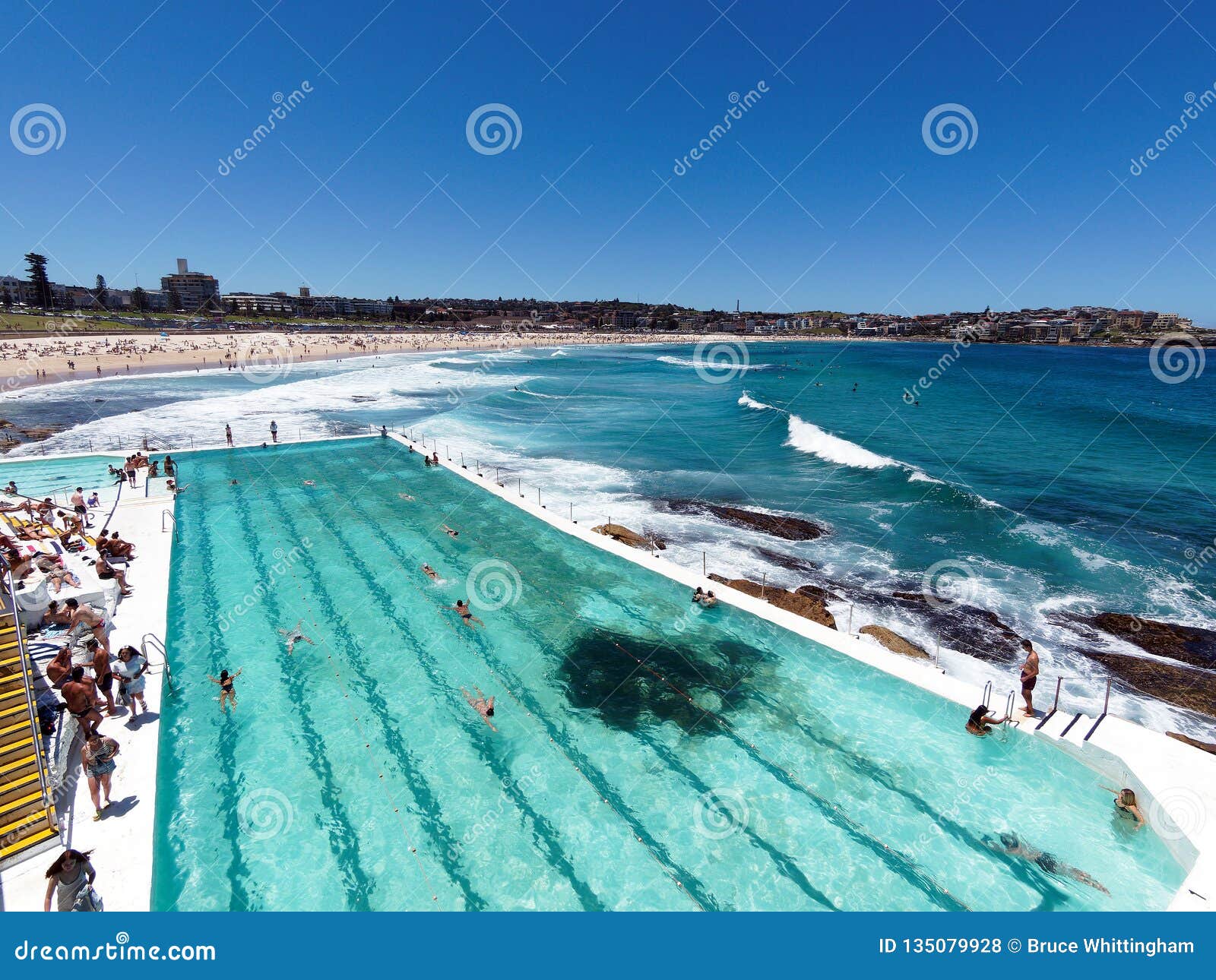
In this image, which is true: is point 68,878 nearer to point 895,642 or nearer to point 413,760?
point 413,760

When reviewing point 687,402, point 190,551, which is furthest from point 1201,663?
point 687,402

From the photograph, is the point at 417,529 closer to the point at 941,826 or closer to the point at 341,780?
the point at 341,780

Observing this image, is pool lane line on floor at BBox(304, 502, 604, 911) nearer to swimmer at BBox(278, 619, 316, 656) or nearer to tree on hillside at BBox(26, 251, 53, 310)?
swimmer at BBox(278, 619, 316, 656)

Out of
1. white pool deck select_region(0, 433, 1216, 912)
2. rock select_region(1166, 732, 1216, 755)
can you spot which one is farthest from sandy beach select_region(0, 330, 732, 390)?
rock select_region(1166, 732, 1216, 755)

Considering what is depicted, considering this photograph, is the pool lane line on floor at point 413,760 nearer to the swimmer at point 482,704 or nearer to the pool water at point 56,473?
the swimmer at point 482,704

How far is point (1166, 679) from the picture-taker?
45.3ft

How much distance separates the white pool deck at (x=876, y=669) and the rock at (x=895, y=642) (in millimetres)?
388

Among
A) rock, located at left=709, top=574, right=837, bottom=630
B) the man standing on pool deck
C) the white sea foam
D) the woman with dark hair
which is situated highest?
the white sea foam

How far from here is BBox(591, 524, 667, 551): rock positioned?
64.5 feet

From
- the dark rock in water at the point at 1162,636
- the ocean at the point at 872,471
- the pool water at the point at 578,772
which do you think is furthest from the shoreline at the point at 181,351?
the dark rock in water at the point at 1162,636

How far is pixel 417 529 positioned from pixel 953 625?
16626 mm

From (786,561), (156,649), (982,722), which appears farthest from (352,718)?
(786,561)

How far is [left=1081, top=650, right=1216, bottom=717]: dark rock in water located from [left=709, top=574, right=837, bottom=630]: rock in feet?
21.2

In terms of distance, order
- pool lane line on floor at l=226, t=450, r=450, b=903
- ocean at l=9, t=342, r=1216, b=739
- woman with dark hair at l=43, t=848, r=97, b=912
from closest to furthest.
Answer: woman with dark hair at l=43, t=848, r=97, b=912 → pool lane line on floor at l=226, t=450, r=450, b=903 → ocean at l=9, t=342, r=1216, b=739
